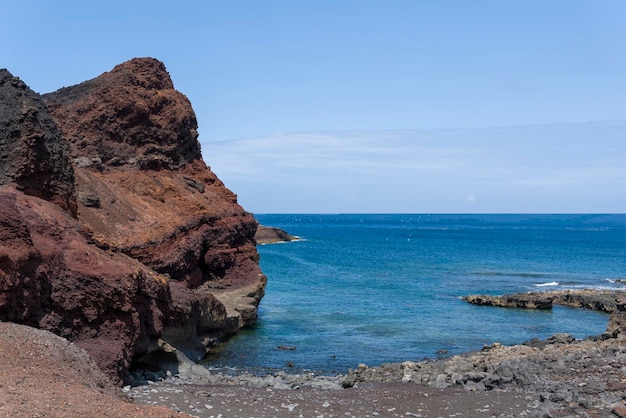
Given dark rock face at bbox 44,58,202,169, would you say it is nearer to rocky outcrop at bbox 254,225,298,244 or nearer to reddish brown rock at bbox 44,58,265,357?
reddish brown rock at bbox 44,58,265,357

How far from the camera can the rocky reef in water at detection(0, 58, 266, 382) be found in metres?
18.9

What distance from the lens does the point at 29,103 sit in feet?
77.2

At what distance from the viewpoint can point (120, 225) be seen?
30422 millimetres

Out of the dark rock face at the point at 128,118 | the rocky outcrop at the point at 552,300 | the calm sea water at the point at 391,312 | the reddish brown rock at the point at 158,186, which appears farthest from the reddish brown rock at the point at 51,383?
the rocky outcrop at the point at 552,300

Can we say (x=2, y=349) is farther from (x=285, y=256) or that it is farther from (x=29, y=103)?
(x=285, y=256)

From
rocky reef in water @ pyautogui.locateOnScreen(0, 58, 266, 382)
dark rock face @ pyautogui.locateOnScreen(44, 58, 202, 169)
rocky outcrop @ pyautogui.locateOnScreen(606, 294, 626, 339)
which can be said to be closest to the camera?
rocky reef in water @ pyautogui.locateOnScreen(0, 58, 266, 382)

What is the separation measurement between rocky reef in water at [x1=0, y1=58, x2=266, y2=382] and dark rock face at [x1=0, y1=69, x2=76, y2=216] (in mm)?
47

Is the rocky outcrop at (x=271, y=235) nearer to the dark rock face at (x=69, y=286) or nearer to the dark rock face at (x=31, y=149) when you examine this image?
the dark rock face at (x=31, y=149)

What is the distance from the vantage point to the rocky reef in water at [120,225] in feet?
62.0

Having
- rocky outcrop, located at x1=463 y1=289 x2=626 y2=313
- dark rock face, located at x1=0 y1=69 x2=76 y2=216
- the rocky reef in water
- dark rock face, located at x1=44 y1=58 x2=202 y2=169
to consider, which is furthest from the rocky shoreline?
rocky outcrop, located at x1=463 y1=289 x2=626 y2=313

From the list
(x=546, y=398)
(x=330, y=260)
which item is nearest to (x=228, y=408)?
(x=546, y=398)

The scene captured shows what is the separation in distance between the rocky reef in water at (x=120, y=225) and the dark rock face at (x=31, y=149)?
0.05m

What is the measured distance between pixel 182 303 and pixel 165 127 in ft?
57.1

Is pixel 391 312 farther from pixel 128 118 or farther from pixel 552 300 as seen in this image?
pixel 128 118
